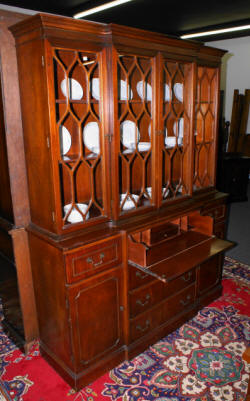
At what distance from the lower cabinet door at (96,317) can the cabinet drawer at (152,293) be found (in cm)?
10

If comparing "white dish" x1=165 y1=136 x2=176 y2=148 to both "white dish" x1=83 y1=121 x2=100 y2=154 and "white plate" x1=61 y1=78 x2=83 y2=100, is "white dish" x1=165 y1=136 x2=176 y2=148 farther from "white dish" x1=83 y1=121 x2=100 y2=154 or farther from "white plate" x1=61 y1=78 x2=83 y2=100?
"white plate" x1=61 y1=78 x2=83 y2=100

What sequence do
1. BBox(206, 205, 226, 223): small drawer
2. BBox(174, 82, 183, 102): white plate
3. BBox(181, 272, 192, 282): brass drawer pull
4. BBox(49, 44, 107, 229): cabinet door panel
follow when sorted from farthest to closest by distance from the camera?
BBox(206, 205, 226, 223): small drawer < BBox(181, 272, 192, 282): brass drawer pull < BBox(174, 82, 183, 102): white plate < BBox(49, 44, 107, 229): cabinet door panel

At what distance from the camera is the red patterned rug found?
172 centimetres

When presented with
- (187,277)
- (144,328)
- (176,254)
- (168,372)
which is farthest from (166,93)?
(168,372)

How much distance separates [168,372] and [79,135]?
57.1 inches

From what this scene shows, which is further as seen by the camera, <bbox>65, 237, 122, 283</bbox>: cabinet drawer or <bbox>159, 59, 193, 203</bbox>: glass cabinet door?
<bbox>159, 59, 193, 203</bbox>: glass cabinet door

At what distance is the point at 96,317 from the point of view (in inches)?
68.6

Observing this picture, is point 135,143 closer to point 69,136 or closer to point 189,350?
point 69,136

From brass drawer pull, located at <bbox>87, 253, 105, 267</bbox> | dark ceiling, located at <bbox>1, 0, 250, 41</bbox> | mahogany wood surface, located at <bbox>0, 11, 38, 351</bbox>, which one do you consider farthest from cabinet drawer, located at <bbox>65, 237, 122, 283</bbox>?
dark ceiling, located at <bbox>1, 0, 250, 41</bbox>

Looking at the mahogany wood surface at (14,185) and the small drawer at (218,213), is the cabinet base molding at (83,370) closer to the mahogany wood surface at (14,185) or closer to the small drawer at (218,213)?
the mahogany wood surface at (14,185)

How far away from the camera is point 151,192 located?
1985 millimetres

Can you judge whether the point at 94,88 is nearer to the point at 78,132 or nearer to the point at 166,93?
the point at 78,132

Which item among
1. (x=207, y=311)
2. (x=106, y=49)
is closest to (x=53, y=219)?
(x=106, y=49)

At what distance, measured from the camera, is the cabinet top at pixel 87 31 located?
4.47 feet
